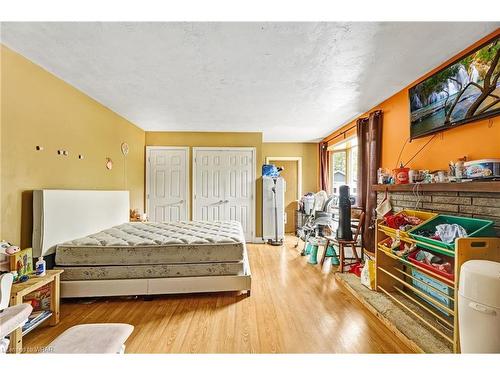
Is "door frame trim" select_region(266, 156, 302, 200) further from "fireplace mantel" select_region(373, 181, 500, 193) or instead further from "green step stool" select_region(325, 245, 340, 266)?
"fireplace mantel" select_region(373, 181, 500, 193)

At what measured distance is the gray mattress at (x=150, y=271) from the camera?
2.27 metres

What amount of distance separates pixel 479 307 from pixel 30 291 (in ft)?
9.61

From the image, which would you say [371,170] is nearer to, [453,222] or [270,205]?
[453,222]

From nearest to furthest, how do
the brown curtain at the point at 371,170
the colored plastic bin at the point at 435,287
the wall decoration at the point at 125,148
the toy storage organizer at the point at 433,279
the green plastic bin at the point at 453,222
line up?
the toy storage organizer at the point at 433,279 → the green plastic bin at the point at 453,222 → the colored plastic bin at the point at 435,287 → the brown curtain at the point at 371,170 → the wall decoration at the point at 125,148

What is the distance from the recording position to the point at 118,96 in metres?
2.98

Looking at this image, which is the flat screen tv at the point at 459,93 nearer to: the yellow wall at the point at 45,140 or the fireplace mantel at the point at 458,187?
the fireplace mantel at the point at 458,187

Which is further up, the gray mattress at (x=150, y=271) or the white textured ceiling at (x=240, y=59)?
the white textured ceiling at (x=240, y=59)

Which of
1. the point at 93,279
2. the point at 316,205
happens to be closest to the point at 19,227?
the point at 93,279

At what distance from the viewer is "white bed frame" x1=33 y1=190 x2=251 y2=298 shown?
2.11 meters

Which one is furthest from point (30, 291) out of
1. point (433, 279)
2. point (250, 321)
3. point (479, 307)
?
point (433, 279)

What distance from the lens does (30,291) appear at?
5.45 ft

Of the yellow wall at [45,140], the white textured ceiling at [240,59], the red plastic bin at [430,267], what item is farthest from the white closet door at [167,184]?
the red plastic bin at [430,267]
